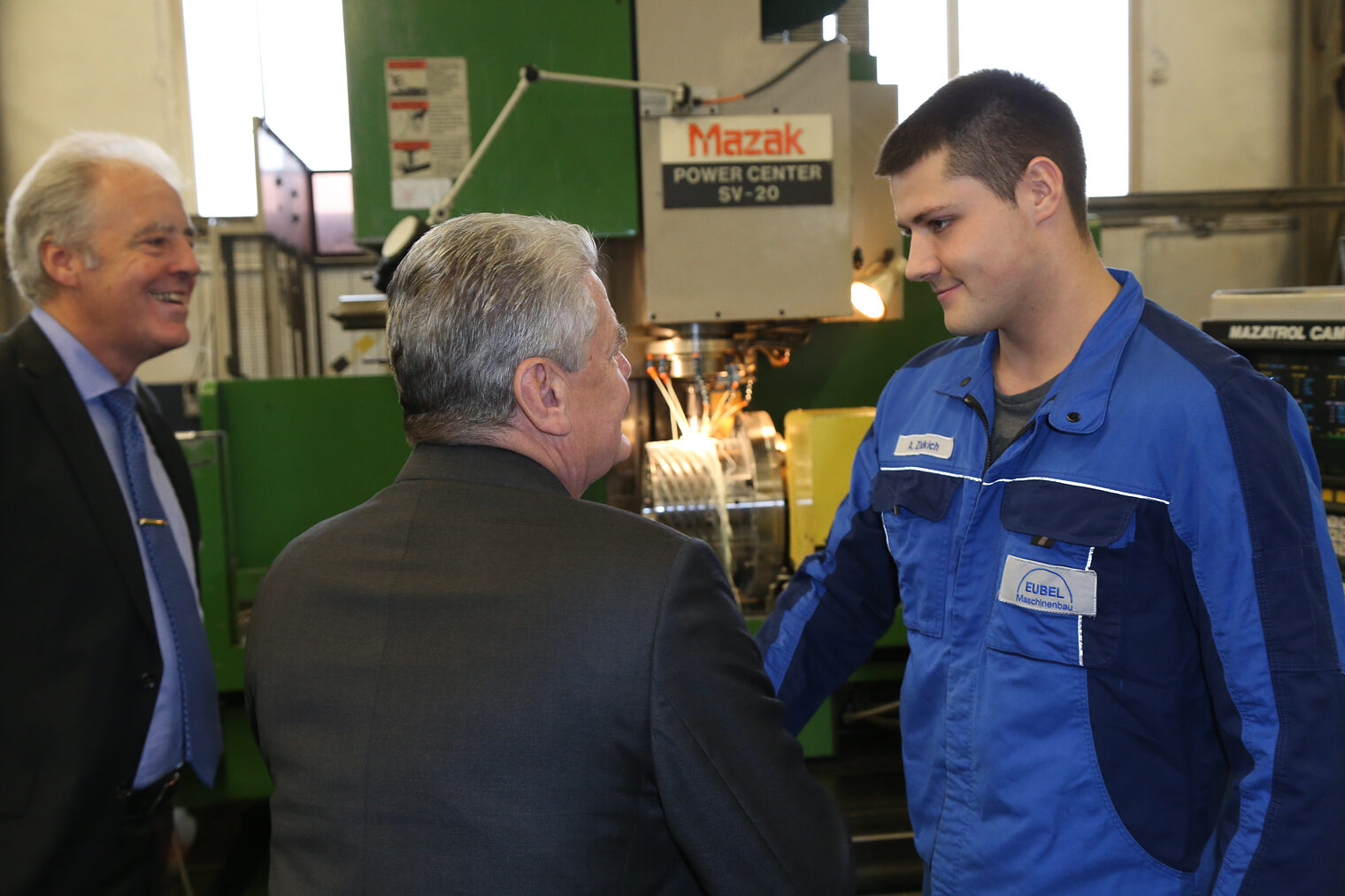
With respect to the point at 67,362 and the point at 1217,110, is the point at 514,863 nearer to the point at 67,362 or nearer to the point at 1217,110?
the point at 67,362

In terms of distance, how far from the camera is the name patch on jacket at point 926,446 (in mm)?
1162

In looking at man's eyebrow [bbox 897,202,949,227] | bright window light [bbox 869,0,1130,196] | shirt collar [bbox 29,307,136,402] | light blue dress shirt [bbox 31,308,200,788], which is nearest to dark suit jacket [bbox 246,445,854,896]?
A: man's eyebrow [bbox 897,202,949,227]

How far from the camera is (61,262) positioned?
148cm

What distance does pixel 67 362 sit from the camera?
143 centimetres

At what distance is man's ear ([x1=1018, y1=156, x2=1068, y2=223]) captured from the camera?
3.60ft

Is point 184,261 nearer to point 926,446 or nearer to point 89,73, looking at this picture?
point 926,446

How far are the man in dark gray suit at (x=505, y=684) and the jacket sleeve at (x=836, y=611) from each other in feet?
1.62

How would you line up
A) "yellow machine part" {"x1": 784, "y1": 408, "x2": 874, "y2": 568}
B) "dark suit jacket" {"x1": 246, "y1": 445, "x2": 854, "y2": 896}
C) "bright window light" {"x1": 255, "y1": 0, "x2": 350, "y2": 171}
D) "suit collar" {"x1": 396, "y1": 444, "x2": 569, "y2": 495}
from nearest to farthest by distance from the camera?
"dark suit jacket" {"x1": 246, "y1": 445, "x2": 854, "y2": 896} < "suit collar" {"x1": 396, "y1": 444, "x2": 569, "y2": 495} < "yellow machine part" {"x1": 784, "y1": 408, "x2": 874, "y2": 568} < "bright window light" {"x1": 255, "y1": 0, "x2": 350, "y2": 171}

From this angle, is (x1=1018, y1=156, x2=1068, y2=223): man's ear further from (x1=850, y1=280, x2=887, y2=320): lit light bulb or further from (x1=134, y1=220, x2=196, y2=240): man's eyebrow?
(x1=134, y1=220, x2=196, y2=240): man's eyebrow

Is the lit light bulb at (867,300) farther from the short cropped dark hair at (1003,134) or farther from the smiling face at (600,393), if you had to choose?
the smiling face at (600,393)

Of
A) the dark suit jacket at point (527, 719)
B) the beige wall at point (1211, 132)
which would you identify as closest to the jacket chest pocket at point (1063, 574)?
the dark suit jacket at point (527, 719)

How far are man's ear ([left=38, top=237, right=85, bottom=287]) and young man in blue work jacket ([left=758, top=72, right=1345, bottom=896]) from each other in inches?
48.3

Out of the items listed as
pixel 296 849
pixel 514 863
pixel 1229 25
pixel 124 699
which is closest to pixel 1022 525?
pixel 514 863

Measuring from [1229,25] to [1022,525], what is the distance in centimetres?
478
